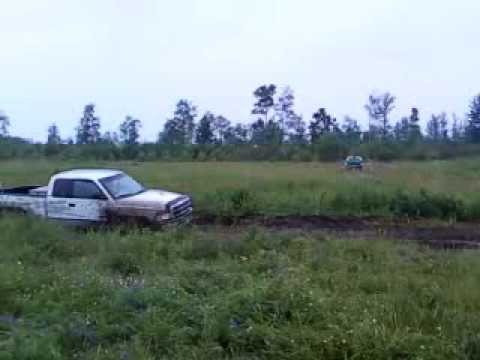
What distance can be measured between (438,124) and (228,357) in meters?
90.1

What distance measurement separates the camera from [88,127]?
78.8 metres

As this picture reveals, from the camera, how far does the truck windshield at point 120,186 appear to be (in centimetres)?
1217

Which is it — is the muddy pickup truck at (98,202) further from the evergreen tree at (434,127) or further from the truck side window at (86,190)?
the evergreen tree at (434,127)

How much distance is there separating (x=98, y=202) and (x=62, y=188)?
1.08 meters

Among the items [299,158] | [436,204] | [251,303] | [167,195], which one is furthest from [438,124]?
[251,303]

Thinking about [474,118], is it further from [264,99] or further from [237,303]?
[237,303]

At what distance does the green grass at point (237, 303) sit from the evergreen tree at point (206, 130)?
69309 mm

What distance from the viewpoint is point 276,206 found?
1641 cm

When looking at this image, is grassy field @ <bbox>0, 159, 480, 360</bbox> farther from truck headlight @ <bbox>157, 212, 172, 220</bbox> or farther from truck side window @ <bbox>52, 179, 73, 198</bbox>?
truck side window @ <bbox>52, 179, 73, 198</bbox>

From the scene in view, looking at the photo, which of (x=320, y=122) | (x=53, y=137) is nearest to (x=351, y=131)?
(x=320, y=122)

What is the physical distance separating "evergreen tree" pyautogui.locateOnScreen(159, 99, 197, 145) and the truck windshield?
63065mm

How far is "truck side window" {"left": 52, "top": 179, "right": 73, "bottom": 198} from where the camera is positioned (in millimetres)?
12352

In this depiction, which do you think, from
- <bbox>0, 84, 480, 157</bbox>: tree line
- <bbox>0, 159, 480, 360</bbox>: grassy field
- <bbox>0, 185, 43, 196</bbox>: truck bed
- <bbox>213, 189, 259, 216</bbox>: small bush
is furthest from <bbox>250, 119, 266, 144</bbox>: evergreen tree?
<bbox>0, 159, 480, 360</bbox>: grassy field

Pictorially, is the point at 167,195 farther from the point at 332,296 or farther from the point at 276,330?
the point at 276,330
